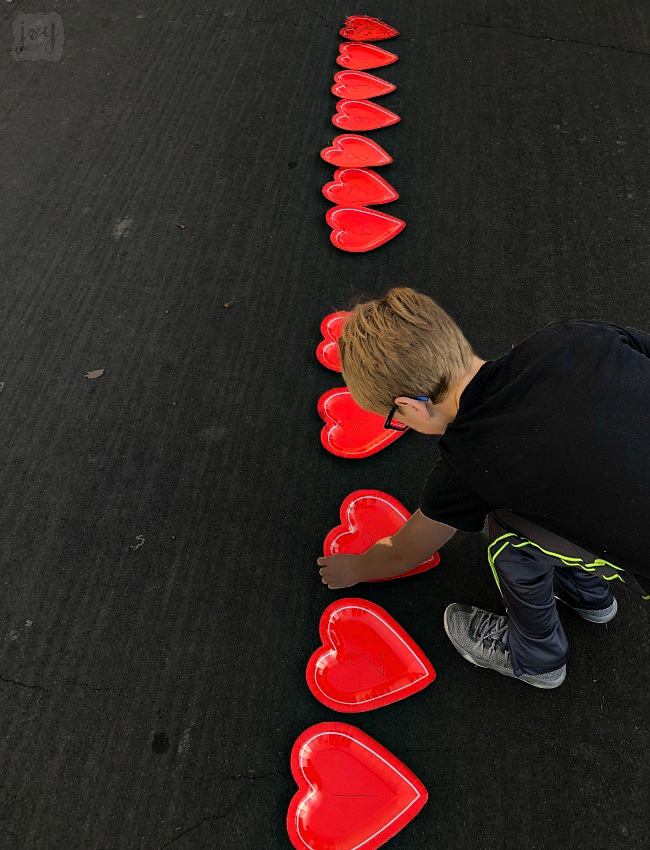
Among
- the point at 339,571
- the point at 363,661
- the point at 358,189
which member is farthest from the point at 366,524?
the point at 358,189

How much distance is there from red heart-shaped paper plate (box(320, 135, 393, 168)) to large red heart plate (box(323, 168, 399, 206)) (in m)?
0.03

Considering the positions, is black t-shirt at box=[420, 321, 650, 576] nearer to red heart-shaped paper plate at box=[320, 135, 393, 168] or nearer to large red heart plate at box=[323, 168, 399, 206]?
large red heart plate at box=[323, 168, 399, 206]

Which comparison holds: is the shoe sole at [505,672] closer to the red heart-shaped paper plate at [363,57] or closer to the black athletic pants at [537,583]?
the black athletic pants at [537,583]

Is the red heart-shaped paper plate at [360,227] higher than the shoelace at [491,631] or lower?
higher

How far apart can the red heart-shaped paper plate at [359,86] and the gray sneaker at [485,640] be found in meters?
1.54

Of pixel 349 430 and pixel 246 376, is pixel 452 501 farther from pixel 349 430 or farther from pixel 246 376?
pixel 246 376

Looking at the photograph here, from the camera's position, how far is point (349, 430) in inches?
51.4

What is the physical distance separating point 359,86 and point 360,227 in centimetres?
58

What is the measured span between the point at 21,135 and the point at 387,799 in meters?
2.00

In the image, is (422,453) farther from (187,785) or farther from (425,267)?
(187,785)

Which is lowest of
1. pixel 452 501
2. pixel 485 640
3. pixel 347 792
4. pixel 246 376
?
pixel 347 792

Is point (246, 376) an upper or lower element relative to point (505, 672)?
upper

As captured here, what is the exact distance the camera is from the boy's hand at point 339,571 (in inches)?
43.5

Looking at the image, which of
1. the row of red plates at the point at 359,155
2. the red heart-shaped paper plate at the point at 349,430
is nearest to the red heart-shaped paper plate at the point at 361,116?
the row of red plates at the point at 359,155
